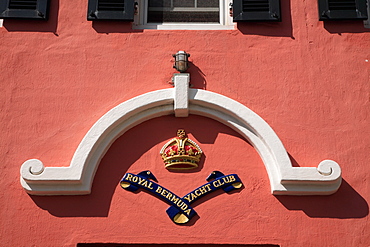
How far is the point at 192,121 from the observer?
23.0ft

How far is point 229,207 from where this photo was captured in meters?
6.54

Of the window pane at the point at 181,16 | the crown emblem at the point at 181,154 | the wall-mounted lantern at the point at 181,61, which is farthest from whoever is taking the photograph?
the window pane at the point at 181,16

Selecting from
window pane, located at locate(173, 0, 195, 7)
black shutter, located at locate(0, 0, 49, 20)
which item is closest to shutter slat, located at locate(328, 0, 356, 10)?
window pane, located at locate(173, 0, 195, 7)

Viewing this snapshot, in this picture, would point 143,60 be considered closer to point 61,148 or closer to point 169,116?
point 169,116

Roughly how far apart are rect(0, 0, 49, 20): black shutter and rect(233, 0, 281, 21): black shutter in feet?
7.86

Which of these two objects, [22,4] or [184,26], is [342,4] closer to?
[184,26]

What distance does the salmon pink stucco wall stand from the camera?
6.43 m

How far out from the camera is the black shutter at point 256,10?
738 cm

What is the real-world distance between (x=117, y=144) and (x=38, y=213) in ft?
3.86

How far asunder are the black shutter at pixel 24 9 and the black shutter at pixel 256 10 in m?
2.40

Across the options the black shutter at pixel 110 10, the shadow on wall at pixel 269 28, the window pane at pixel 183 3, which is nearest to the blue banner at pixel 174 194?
the shadow on wall at pixel 269 28

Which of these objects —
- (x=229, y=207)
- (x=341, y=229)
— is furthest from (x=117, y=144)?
(x=341, y=229)

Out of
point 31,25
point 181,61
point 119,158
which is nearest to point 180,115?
point 181,61

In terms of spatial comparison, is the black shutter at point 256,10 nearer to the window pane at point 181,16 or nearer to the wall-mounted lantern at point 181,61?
the window pane at point 181,16
